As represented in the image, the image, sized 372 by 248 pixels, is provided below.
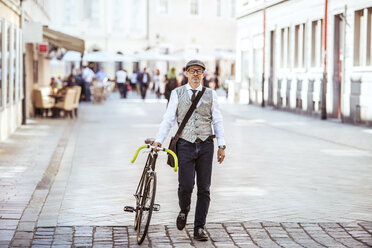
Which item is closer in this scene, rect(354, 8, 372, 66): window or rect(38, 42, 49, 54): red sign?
rect(354, 8, 372, 66): window

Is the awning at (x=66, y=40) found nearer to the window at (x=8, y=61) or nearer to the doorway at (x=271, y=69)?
the window at (x=8, y=61)

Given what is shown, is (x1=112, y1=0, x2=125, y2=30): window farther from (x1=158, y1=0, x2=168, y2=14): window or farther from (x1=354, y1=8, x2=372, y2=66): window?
(x1=354, y1=8, x2=372, y2=66): window

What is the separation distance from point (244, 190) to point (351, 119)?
1304 cm

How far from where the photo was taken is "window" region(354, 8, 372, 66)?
21.7 meters

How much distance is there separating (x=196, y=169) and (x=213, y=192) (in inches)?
99.8

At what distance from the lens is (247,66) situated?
1479 inches

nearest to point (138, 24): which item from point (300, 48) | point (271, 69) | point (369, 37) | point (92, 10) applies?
point (92, 10)

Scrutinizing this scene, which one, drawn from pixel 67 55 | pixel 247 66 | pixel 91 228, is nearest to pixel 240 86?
pixel 247 66

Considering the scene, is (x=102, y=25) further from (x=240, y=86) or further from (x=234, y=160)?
(x=234, y=160)

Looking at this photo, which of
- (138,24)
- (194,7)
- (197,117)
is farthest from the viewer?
(194,7)

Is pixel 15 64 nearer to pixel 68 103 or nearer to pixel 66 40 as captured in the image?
pixel 66 40

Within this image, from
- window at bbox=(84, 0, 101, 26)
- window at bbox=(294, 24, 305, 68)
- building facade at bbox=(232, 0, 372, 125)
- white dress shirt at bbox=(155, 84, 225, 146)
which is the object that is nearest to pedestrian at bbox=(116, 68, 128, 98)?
building facade at bbox=(232, 0, 372, 125)

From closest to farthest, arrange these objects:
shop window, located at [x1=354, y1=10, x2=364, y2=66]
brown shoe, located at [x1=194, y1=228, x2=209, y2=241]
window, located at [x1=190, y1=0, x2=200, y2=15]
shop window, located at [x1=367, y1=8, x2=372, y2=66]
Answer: brown shoe, located at [x1=194, y1=228, x2=209, y2=241]
shop window, located at [x1=367, y1=8, x2=372, y2=66]
shop window, located at [x1=354, y1=10, x2=364, y2=66]
window, located at [x1=190, y1=0, x2=200, y2=15]

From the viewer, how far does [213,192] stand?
9.66 metres
